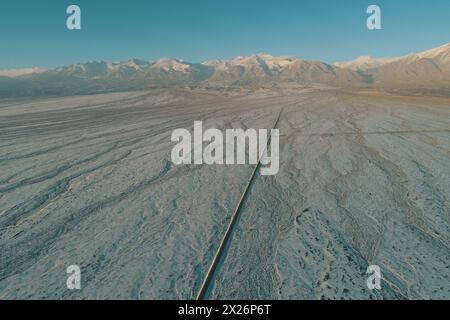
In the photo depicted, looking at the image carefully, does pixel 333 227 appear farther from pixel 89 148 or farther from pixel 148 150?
pixel 89 148

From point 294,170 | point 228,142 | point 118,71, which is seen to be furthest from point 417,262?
point 118,71

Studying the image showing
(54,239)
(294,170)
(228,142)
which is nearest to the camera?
(54,239)

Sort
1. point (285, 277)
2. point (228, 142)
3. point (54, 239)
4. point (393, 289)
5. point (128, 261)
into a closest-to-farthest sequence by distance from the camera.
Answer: point (393, 289) → point (285, 277) → point (128, 261) → point (54, 239) → point (228, 142)

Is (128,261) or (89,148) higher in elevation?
(89,148)
